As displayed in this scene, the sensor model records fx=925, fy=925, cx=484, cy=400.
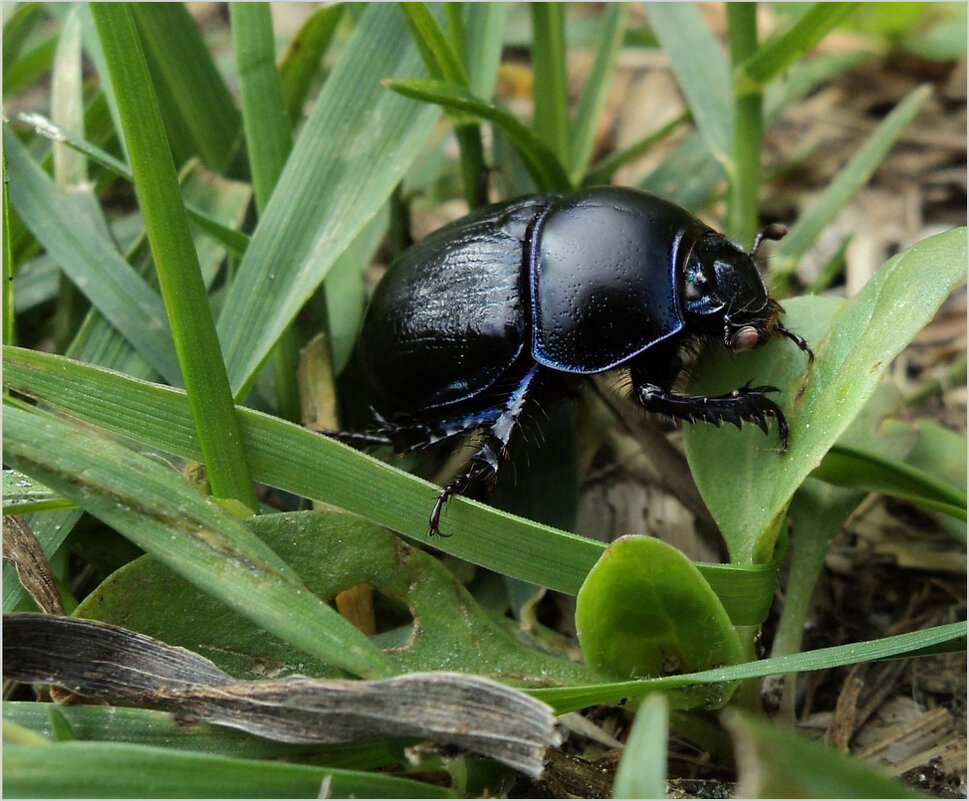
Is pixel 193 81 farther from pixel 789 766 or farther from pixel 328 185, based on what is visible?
pixel 789 766

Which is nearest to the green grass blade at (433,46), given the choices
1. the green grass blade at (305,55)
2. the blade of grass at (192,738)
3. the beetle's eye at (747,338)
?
the green grass blade at (305,55)

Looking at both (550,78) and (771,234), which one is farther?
(550,78)

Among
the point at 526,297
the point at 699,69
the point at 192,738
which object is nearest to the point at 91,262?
the point at 526,297

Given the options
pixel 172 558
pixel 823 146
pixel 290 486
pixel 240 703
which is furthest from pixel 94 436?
pixel 823 146

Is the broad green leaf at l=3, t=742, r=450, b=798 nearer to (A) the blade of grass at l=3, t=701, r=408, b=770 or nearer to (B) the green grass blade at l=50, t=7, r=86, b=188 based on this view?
(A) the blade of grass at l=3, t=701, r=408, b=770

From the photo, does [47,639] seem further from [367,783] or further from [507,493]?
[507,493]

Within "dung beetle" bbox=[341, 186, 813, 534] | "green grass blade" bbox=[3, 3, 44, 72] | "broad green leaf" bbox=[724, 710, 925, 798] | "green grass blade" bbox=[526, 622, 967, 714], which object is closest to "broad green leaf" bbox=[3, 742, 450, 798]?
"green grass blade" bbox=[526, 622, 967, 714]

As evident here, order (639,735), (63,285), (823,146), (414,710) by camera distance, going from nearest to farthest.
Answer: (639,735)
(414,710)
(63,285)
(823,146)
